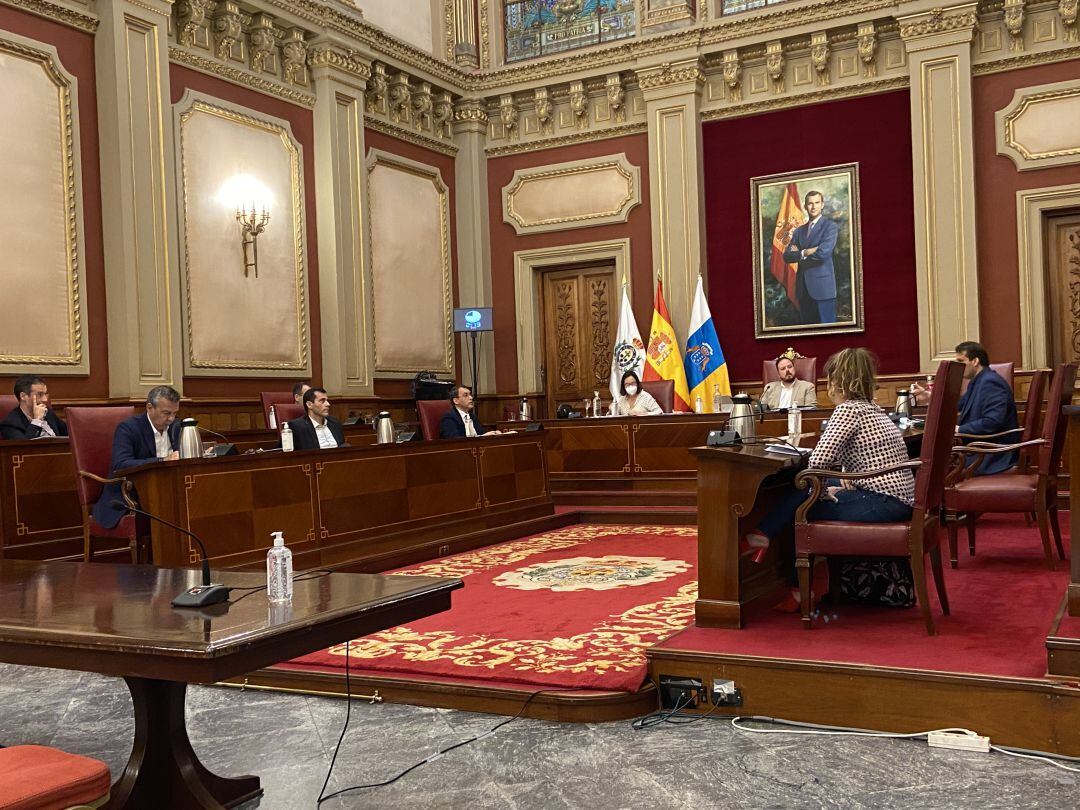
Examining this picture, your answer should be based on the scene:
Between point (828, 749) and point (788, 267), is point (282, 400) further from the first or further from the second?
point (828, 749)

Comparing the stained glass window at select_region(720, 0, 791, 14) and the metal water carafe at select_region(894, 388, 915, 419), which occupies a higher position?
the stained glass window at select_region(720, 0, 791, 14)

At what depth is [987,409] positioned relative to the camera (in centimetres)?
557

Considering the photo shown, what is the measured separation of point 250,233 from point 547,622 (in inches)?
214

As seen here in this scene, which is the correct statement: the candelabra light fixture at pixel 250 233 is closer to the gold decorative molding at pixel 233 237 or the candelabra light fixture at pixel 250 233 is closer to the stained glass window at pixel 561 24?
the gold decorative molding at pixel 233 237

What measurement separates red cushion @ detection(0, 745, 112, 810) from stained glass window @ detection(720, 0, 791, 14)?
32.2 ft

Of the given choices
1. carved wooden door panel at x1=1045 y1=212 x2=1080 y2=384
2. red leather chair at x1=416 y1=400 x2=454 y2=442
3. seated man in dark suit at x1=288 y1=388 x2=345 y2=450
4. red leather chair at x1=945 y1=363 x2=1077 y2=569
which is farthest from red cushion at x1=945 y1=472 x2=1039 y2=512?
carved wooden door panel at x1=1045 y1=212 x2=1080 y2=384

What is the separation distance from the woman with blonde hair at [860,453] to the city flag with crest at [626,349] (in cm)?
653

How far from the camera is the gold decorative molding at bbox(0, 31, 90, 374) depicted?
7.03m

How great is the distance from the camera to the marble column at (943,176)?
30.6ft

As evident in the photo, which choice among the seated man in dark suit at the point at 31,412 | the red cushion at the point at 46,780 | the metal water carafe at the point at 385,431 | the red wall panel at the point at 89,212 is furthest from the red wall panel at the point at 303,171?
the red cushion at the point at 46,780

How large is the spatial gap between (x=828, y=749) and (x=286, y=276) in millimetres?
7150

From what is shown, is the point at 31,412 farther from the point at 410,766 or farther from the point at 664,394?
the point at 664,394

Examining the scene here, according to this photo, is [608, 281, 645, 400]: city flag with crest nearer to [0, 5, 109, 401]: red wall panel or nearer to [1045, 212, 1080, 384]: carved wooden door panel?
[1045, 212, 1080, 384]: carved wooden door panel

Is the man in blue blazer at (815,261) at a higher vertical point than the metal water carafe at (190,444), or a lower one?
higher
